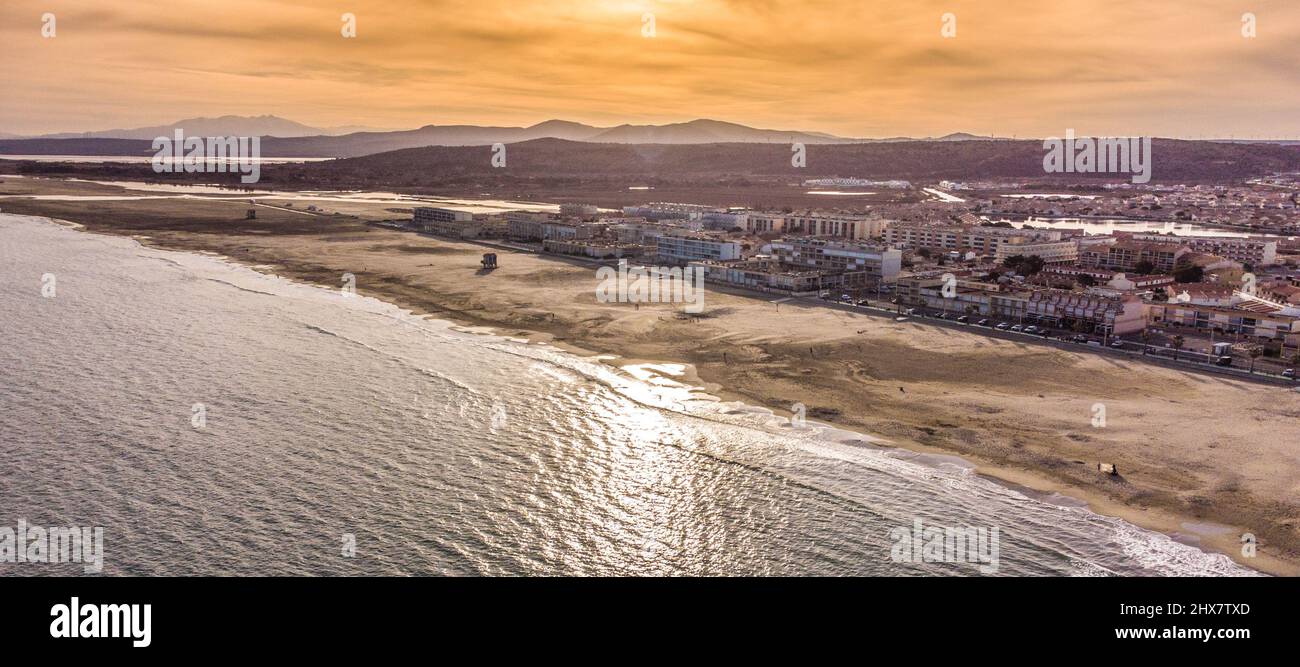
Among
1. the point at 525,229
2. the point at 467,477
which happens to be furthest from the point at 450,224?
the point at 467,477

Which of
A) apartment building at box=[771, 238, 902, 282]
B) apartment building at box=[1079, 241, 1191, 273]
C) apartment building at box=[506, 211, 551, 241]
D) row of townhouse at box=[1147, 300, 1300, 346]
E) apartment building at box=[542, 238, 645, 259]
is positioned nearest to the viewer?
row of townhouse at box=[1147, 300, 1300, 346]

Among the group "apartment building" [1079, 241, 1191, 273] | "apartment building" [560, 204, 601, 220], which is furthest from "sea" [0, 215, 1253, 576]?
"apartment building" [560, 204, 601, 220]

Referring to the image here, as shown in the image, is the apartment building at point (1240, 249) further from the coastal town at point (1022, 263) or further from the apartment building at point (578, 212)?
the apartment building at point (578, 212)

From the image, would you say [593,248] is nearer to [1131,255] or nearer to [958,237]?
[958,237]

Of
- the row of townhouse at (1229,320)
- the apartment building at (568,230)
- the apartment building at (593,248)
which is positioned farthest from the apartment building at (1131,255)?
the apartment building at (568,230)

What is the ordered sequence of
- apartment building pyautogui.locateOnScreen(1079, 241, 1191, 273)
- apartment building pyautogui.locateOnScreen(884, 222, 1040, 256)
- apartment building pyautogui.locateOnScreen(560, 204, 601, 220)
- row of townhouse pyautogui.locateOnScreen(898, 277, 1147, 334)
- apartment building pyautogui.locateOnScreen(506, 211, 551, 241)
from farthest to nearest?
apartment building pyautogui.locateOnScreen(560, 204, 601, 220) → apartment building pyautogui.locateOnScreen(506, 211, 551, 241) → apartment building pyautogui.locateOnScreen(884, 222, 1040, 256) → apartment building pyautogui.locateOnScreen(1079, 241, 1191, 273) → row of townhouse pyautogui.locateOnScreen(898, 277, 1147, 334)

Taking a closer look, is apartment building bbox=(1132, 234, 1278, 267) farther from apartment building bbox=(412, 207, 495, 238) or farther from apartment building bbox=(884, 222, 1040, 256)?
apartment building bbox=(412, 207, 495, 238)
